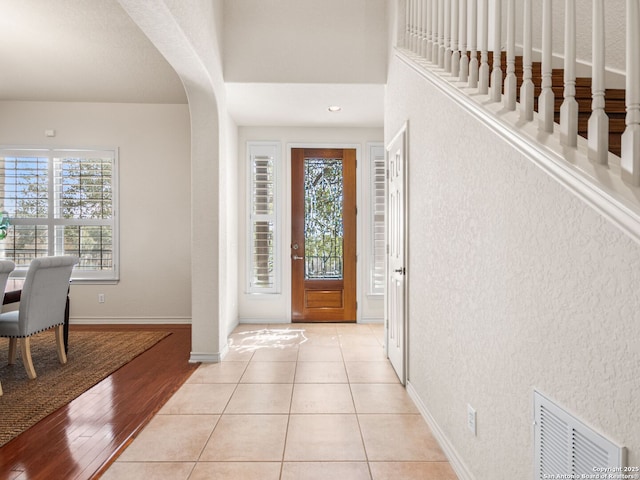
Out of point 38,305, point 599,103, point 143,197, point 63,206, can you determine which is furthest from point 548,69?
point 63,206

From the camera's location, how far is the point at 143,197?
5.40 metres

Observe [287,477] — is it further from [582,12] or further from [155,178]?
[155,178]

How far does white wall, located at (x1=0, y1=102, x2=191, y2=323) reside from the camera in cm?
538

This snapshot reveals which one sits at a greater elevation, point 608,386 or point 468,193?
point 468,193

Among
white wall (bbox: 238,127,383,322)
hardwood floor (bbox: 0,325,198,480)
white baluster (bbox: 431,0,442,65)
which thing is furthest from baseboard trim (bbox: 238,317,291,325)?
white baluster (bbox: 431,0,442,65)

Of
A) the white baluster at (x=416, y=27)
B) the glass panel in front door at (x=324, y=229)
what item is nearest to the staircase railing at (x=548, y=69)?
the white baluster at (x=416, y=27)

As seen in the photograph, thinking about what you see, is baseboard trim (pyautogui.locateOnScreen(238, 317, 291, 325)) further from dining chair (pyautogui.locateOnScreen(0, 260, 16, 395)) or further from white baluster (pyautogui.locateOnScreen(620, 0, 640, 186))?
white baluster (pyautogui.locateOnScreen(620, 0, 640, 186))

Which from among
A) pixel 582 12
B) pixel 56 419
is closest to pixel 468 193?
pixel 582 12

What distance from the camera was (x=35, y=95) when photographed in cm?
516

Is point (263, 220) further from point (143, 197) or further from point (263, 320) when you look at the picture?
point (143, 197)

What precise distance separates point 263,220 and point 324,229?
0.84 meters

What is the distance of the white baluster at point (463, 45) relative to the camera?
1.95m

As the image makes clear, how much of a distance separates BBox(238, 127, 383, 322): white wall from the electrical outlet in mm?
3634

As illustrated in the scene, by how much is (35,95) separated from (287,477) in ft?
18.5
